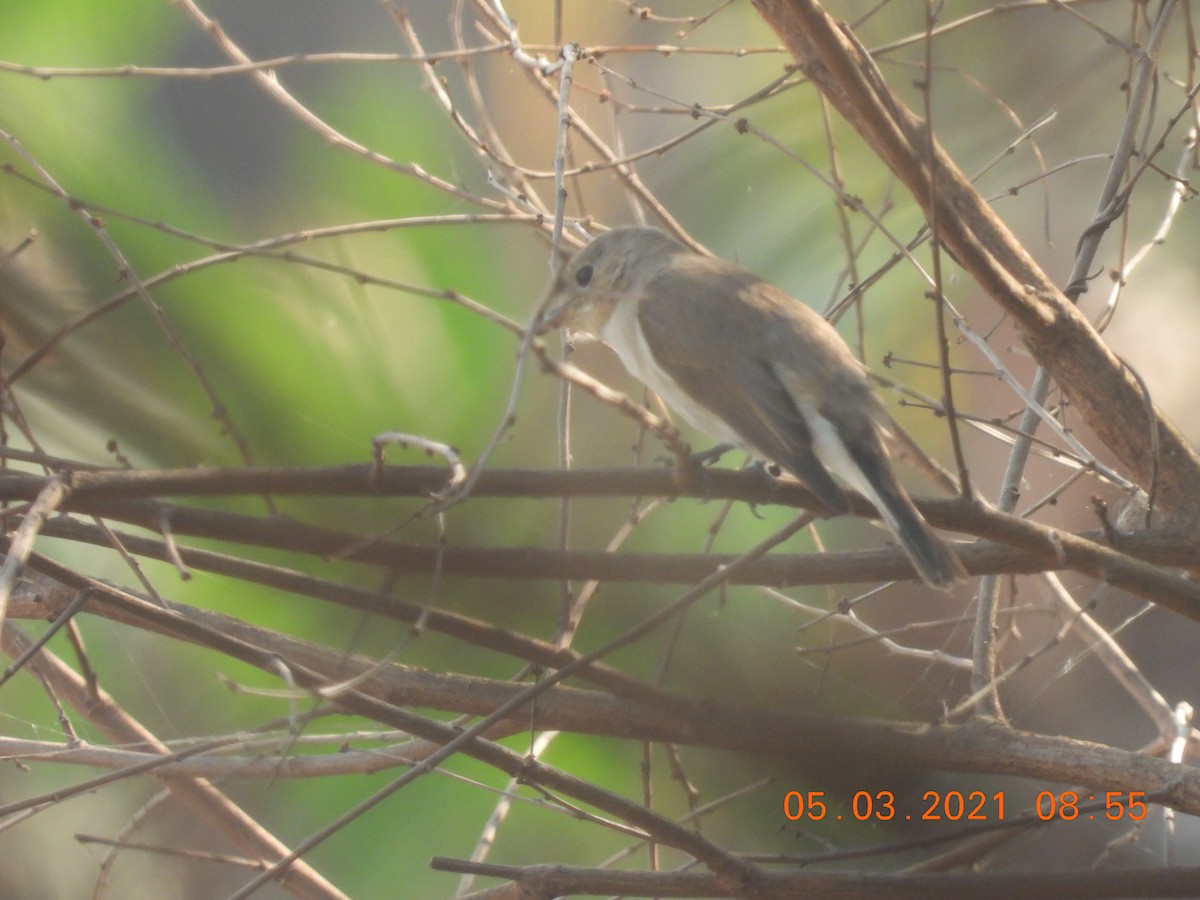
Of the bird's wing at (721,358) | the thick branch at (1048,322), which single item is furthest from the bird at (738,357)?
the thick branch at (1048,322)

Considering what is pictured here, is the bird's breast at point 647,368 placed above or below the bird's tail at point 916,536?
above

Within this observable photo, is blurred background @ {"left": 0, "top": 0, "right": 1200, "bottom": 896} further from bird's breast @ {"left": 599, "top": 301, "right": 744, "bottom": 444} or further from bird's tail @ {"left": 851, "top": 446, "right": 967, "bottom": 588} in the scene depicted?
bird's tail @ {"left": 851, "top": 446, "right": 967, "bottom": 588}

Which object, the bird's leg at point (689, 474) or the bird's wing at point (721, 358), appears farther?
the bird's wing at point (721, 358)

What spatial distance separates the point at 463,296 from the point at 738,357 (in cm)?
53

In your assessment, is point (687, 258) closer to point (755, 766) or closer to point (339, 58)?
point (339, 58)

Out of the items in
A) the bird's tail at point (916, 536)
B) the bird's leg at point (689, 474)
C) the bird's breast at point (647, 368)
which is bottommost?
the bird's leg at point (689, 474)

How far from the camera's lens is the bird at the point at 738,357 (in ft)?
5.80

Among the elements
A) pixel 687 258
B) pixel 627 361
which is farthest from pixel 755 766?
pixel 687 258

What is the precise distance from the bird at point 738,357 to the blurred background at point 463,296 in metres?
0.13

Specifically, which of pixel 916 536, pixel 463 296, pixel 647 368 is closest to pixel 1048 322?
pixel 916 536

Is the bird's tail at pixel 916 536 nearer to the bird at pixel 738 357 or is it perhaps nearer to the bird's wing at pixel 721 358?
the bird at pixel 738 357
